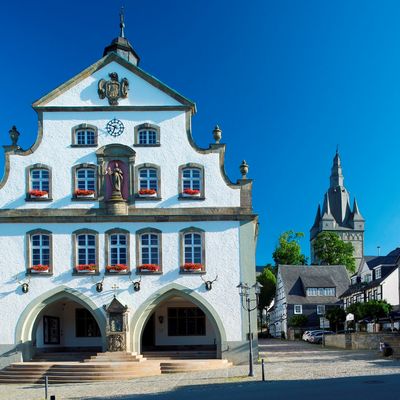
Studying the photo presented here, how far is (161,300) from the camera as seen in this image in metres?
27.4

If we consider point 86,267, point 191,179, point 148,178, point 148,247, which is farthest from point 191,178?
point 86,267

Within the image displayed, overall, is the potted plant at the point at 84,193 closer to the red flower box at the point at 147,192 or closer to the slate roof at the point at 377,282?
the red flower box at the point at 147,192

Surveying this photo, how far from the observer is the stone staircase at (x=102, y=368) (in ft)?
78.4

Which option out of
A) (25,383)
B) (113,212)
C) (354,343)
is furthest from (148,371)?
(354,343)

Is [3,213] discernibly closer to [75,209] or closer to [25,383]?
[75,209]

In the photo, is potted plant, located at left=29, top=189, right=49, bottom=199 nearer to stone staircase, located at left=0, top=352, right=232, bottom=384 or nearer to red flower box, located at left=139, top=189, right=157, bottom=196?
red flower box, located at left=139, top=189, right=157, bottom=196

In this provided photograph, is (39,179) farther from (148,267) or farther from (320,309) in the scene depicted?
(320,309)

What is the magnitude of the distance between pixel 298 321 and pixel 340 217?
73081mm

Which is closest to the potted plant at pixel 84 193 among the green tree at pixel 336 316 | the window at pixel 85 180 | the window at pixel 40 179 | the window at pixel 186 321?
the window at pixel 85 180

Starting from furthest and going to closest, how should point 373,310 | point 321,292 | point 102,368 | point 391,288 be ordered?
point 321,292 < point 391,288 < point 373,310 < point 102,368

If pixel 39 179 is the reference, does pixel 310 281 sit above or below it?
below

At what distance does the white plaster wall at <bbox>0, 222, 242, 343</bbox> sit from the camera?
27234 mm

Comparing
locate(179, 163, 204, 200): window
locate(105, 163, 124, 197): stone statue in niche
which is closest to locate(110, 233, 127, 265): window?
locate(105, 163, 124, 197): stone statue in niche

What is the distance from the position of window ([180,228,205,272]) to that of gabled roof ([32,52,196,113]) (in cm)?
576
